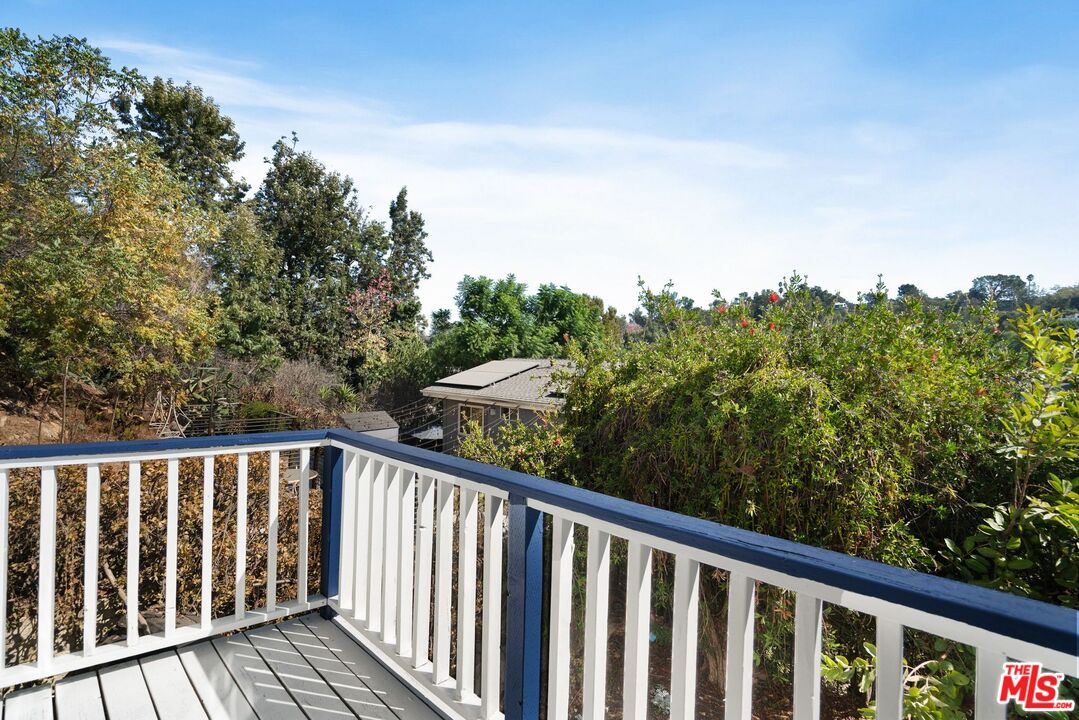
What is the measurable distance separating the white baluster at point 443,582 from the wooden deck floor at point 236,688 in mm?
165

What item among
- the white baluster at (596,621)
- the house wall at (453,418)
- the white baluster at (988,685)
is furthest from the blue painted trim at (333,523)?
the house wall at (453,418)

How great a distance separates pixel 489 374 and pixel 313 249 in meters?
9.61

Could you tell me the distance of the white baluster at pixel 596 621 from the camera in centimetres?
153

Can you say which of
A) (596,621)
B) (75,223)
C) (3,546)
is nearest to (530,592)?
(596,621)

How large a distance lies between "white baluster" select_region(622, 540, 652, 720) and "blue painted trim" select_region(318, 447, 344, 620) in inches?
67.0

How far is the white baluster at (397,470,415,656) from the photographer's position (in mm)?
2254

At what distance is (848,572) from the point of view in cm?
99

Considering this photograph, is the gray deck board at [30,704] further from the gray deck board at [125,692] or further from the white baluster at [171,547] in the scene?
the white baluster at [171,547]

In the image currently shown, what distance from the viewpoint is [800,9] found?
20.2ft

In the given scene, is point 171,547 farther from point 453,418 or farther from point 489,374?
point 489,374

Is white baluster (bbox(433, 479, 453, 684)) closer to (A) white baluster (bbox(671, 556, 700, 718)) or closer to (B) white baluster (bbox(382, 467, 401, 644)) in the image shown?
(B) white baluster (bbox(382, 467, 401, 644))

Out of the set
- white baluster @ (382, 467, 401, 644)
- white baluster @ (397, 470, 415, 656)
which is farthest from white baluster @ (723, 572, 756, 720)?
white baluster @ (382, 467, 401, 644)

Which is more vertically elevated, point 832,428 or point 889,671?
point 832,428

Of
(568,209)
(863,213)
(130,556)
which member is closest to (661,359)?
(130,556)
